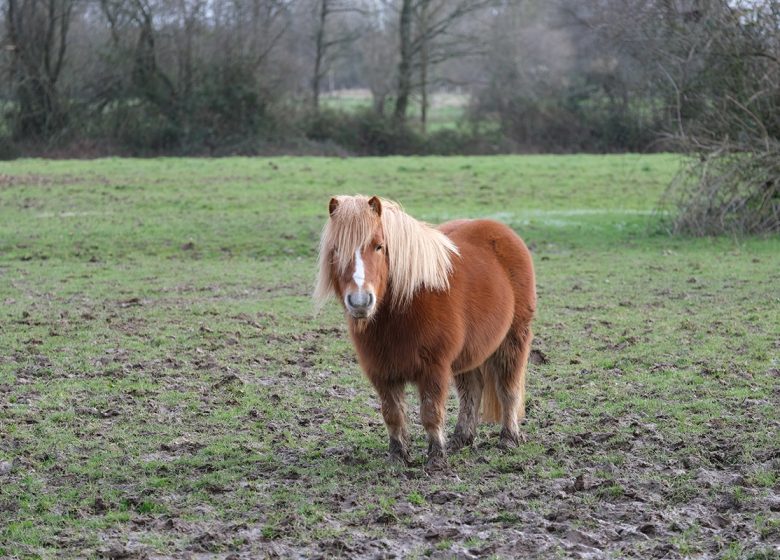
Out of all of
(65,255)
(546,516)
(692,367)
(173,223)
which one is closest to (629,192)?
(173,223)

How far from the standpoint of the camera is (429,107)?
38156mm

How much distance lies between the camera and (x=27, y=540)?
14.5 feet

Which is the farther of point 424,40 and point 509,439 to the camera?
point 424,40

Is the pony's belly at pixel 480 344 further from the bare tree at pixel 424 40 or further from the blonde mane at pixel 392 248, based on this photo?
the bare tree at pixel 424 40

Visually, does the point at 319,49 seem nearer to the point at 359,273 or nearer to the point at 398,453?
the point at 398,453

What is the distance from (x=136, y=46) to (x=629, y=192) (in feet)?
61.8

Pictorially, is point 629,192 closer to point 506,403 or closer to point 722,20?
point 722,20

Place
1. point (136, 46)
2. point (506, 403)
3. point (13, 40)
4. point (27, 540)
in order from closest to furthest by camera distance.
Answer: point (27, 540), point (506, 403), point (13, 40), point (136, 46)

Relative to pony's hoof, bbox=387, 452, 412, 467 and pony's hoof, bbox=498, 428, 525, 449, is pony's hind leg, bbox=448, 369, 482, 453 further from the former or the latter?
pony's hoof, bbox=387, 452, 412, 467

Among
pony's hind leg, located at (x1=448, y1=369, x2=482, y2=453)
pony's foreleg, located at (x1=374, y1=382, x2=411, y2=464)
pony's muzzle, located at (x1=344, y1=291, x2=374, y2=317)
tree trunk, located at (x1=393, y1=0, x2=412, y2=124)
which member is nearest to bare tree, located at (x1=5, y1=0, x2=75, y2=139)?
tree trunk, located at (x1=393, y1=0, x2=412, y2=124)

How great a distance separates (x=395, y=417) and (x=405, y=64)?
106 ft

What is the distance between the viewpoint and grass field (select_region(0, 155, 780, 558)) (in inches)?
178

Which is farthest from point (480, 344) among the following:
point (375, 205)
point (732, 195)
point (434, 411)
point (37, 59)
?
→ point (37, 59)

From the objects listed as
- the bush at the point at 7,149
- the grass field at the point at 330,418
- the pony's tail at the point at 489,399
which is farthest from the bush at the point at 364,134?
the pony's tail at the point at 489,399
